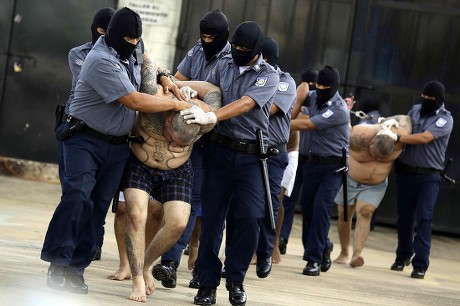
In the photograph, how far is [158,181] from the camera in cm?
925

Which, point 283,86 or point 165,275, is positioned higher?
point 283,86

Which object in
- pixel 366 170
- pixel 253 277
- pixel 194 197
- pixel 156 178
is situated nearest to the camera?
pixel 156 178

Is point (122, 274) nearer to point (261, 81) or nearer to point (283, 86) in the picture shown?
point (261, 81)

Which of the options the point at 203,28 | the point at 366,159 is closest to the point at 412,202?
the point at 366,159

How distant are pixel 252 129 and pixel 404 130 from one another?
4.66 metres

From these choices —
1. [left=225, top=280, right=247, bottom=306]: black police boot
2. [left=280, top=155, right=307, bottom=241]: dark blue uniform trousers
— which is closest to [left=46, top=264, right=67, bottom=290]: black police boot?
[left=225, top=280, right=247, bottom=306]: black police boot

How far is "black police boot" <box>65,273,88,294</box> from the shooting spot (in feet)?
29.7

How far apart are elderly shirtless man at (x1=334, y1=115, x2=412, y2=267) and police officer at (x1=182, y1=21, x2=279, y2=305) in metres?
4.44

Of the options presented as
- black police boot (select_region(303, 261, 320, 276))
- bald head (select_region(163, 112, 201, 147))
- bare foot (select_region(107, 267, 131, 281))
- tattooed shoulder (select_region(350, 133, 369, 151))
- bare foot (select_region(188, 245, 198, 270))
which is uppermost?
bald head (select_region(163, 112, 201, 147))

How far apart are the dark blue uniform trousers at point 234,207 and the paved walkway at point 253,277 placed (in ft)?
1.15

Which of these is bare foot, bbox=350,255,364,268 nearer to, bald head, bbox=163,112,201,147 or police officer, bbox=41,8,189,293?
bald head, bbox=163,112,201,147

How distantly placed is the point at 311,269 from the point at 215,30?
3.21m

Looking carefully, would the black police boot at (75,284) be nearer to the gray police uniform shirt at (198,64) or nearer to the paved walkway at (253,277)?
the paved walkway at (253,277)

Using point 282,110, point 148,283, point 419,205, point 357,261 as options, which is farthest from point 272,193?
point 419,205
